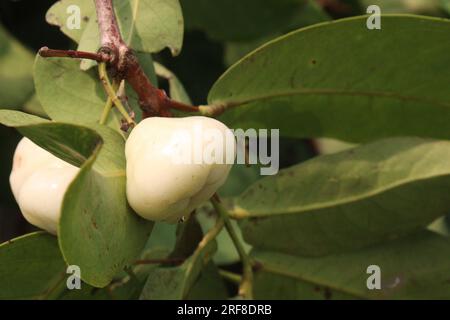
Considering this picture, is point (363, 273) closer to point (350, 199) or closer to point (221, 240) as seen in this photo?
point (350, 199)

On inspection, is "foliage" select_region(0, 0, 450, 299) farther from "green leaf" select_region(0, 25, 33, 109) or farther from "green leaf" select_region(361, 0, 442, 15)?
"green leaf" select_region(361, 0, 442, 15)

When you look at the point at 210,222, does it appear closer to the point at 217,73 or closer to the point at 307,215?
the point at 307,215

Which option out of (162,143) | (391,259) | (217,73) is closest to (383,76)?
(391,259)

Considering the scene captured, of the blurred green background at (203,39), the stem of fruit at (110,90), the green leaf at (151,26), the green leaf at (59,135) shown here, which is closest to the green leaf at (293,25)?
the blurred green background at (203,39)

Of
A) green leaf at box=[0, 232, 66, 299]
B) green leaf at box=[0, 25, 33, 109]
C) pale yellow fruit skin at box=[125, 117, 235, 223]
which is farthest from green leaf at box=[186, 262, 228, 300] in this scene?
green leaf at box=[0, 25, 33, 109]

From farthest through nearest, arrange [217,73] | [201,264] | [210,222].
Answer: [217,73] < [210,222] < [201,264]

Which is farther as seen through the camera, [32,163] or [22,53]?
[22,53]

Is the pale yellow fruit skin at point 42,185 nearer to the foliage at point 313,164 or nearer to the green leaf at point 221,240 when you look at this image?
the foliage at point 313,164

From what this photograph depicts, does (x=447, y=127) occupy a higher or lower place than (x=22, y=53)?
lower

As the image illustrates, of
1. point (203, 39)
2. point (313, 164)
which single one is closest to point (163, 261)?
point (313, 164)
